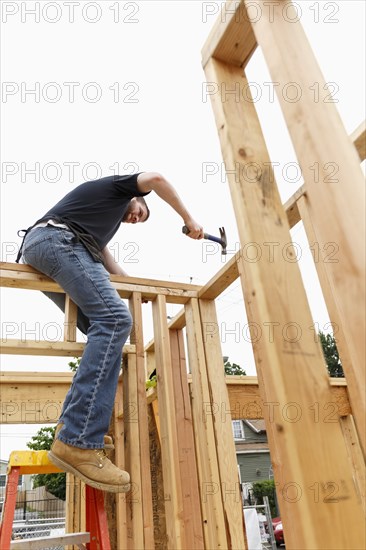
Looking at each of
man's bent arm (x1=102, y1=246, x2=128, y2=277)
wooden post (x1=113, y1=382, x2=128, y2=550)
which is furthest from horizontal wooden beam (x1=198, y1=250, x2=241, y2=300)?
wooden post (x1=113, y1=382, x2=128, y2=550)

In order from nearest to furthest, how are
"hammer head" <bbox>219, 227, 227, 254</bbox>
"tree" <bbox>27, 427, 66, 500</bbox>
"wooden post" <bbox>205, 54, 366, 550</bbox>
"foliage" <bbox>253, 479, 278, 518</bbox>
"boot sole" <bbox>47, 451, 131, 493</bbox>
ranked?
"wooden post" <bbox>205, 54, 366, 550</bbox>
"boot sole" <bbox>47, 451, 131, 493</bbox>
"hammer head" <bbox>219, 227, 227, 254</bbox>
"tree" <bbox>27, 427, 66, 500</bbox>
"foliage" <bbox>253, 479, 278, 518</bbox>

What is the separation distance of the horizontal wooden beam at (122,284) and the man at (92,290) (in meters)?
0.10

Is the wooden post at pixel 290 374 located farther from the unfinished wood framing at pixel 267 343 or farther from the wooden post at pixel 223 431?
the wooden post at pixel 223 431

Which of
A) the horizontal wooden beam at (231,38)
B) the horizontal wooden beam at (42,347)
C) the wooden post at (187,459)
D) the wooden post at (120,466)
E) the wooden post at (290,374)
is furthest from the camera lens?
the wooden post at (120,466)

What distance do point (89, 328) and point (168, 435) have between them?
2.89 ft

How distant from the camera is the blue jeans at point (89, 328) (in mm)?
1808

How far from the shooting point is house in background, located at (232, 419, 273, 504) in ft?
76.4

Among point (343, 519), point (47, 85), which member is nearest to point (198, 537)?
point (343, 519)

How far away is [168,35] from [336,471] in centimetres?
396

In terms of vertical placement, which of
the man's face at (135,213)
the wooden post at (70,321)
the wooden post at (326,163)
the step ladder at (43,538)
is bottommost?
the step ladder at (43,538)

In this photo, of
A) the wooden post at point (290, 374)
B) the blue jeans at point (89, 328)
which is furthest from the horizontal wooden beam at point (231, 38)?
the blue jeans at point (89, 328)

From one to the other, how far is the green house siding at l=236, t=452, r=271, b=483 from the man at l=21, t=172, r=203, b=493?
23592mm

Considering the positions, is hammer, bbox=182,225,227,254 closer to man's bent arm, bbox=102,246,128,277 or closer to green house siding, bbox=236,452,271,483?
man's bent arm, bbox=102,246,128,277

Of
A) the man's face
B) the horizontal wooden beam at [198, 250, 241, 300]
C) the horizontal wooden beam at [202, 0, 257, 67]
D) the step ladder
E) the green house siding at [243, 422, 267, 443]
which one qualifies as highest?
the green house siding at [243, 422, 267, 443]
